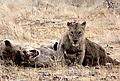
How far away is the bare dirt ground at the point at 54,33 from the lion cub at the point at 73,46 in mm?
319

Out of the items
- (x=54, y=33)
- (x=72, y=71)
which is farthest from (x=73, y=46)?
(x=54, y=33)

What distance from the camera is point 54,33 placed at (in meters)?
15.1

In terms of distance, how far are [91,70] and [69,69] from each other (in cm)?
42

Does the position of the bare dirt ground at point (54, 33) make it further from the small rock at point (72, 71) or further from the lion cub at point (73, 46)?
the lion cub at point (73, 46)

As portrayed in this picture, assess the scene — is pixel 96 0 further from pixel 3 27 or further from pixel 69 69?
pixel 69 69

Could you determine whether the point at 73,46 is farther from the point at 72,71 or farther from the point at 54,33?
the point at 54,33

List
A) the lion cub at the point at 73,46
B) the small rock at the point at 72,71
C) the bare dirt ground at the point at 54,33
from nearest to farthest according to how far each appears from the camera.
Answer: the bare dirt ground at the point at 54,33 < the small rock at the point at 72,71 < the lion cub at the point at 73,46

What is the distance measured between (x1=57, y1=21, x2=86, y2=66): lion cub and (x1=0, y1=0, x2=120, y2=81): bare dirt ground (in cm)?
32

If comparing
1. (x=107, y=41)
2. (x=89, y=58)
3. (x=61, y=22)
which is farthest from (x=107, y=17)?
(x=89, y=58)

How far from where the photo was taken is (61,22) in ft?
61.5

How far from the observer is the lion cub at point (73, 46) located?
9.22 m

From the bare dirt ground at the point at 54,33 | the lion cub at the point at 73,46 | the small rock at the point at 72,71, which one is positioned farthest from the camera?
the lion cub at the point at 73,46

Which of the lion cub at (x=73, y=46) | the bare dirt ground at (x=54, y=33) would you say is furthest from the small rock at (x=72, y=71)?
the lion cub at (x=73, y=46)

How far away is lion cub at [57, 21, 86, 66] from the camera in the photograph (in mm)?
9219
